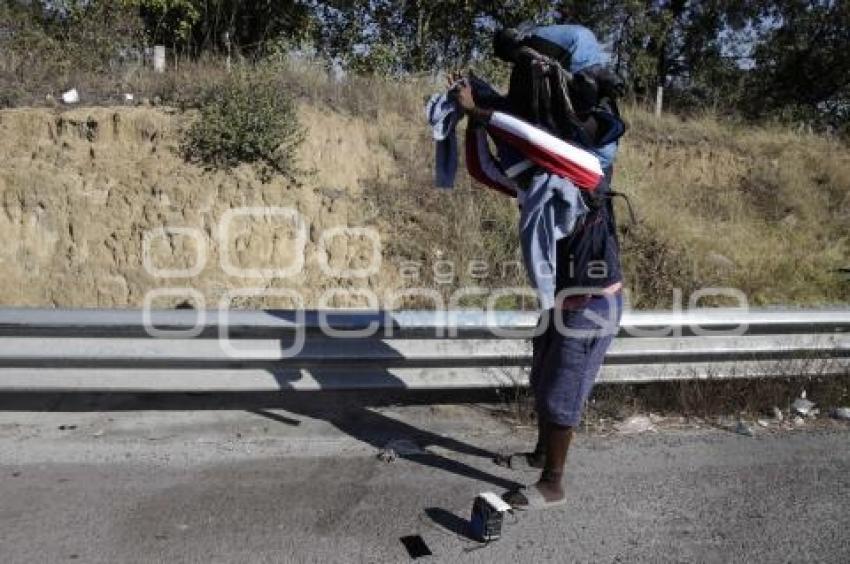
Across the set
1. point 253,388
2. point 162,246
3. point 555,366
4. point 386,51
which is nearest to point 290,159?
point 162,246

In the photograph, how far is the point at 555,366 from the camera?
3.59 metres

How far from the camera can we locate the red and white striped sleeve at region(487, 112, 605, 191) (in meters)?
3.38

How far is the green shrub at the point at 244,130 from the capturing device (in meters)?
7.36

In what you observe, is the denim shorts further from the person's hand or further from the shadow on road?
the person's hand

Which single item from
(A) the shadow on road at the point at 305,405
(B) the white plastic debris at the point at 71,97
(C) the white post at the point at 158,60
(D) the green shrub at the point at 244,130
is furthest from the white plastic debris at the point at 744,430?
(C) the white post at the point at 158,60

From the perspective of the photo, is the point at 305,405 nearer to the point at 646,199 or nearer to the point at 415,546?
the point at 415,546

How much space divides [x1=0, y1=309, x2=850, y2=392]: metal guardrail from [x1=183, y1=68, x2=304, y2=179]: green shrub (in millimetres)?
3406

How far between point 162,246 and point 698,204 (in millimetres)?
6000

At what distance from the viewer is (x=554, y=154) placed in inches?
133

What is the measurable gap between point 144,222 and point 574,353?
464cm

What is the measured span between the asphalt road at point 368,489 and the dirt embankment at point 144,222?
2512 millimetres

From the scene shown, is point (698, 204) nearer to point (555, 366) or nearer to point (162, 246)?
point (162, 246)

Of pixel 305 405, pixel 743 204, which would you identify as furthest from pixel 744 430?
pixel 743 204

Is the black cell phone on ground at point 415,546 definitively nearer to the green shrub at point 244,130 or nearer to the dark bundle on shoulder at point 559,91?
the dark bundle on shoulder at point 559,91
